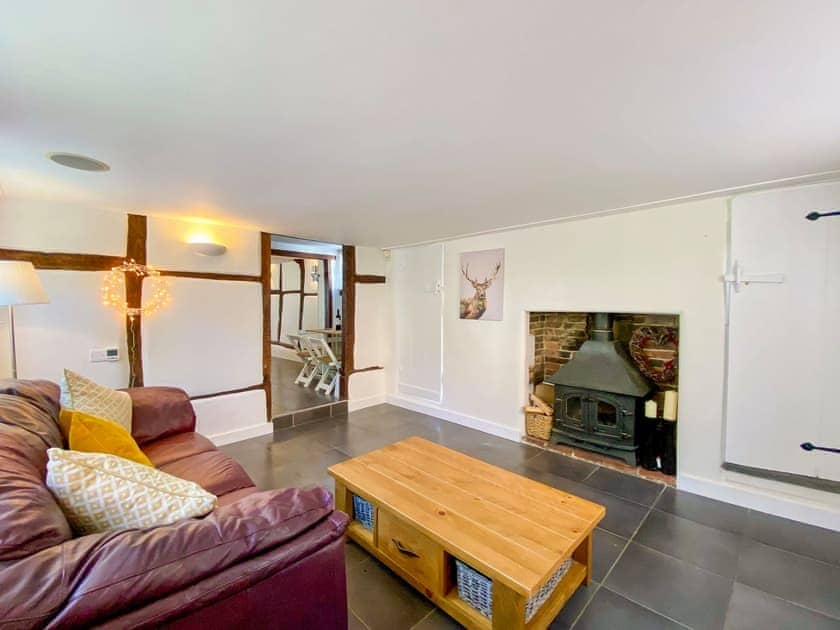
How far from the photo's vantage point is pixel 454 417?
429cm

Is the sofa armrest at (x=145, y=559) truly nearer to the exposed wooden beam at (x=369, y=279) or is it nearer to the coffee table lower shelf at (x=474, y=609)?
the coffee table lower shelf at (x=474, y=609)

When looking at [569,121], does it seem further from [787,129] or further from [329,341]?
[329,341]

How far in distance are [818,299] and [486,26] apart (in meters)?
2.69

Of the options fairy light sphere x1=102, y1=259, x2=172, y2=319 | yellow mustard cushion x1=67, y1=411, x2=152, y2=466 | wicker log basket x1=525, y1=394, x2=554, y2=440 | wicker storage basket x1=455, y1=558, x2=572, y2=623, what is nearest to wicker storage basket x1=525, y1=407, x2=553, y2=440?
wicker log basket x1=525, y1=394, x2=554, y2=440

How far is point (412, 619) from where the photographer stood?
1.63m

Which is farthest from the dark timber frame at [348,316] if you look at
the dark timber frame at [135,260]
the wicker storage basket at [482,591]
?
the wicker storage basket at [482,591]

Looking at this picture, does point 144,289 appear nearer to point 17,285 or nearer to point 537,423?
point 17,285

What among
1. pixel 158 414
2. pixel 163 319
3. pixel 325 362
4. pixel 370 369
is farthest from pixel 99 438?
pixel 325 362

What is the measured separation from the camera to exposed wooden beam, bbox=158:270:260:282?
329 centimetres

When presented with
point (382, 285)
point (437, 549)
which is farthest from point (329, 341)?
point (437, 549)

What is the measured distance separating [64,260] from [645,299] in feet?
14.9

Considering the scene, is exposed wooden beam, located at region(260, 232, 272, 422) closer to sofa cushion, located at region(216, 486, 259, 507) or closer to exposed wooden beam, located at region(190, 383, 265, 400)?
exposed wooden beam, located at region(190, 383, 265, 400)

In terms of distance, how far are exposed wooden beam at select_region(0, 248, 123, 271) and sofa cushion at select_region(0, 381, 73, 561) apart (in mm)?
1401

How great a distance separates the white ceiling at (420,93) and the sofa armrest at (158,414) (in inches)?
56.2
